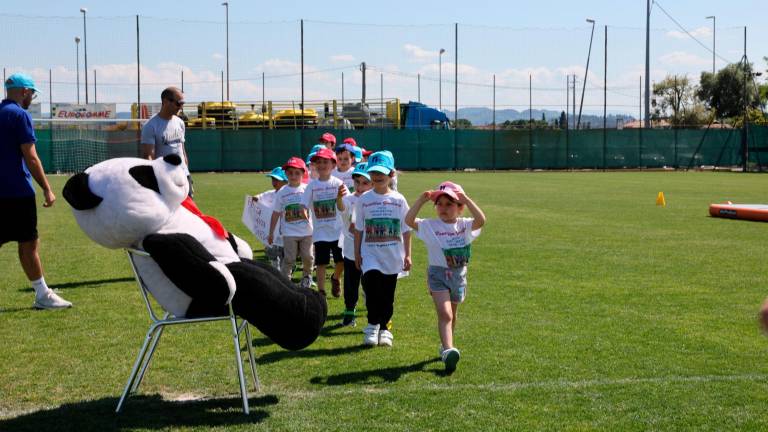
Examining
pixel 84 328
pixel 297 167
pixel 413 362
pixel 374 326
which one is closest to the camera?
pixel 413 362

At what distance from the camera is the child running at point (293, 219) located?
9453 mm

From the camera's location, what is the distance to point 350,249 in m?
8.51

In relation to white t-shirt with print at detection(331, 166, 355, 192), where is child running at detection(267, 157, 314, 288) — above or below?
below

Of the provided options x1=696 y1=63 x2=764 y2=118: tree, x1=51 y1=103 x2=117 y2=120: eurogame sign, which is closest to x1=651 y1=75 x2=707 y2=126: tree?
x1=696 y1=63 x2=764 y2=118: tree

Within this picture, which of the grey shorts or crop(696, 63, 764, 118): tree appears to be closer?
the grey shorts

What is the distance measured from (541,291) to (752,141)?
4434cm

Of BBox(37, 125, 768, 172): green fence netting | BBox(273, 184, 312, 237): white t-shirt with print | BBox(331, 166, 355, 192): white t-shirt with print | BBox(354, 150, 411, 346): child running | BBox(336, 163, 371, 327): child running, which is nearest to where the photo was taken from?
BBox(354, 150, 411, 346): child running

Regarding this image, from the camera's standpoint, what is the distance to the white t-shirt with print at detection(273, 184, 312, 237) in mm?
9446

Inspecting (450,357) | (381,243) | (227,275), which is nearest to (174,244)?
(227,275)

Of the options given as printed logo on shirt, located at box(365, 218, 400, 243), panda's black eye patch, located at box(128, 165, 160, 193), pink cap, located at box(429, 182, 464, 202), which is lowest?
printed logo on shirt, located at box(365, 218, 400, 243)

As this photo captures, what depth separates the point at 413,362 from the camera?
6.58 metres

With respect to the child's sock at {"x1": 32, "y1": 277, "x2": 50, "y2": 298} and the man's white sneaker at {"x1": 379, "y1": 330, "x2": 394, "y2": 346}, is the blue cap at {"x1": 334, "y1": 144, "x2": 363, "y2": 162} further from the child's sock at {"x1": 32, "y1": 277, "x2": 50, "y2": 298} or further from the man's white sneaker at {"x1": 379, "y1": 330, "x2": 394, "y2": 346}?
the man's white sneaker at {"x1": 379, "y1": 330, "x2": 394, "y2": 346}

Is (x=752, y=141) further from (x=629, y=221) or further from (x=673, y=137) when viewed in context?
(x=629, y=221)

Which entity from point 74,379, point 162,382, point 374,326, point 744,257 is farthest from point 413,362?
point 744,257
